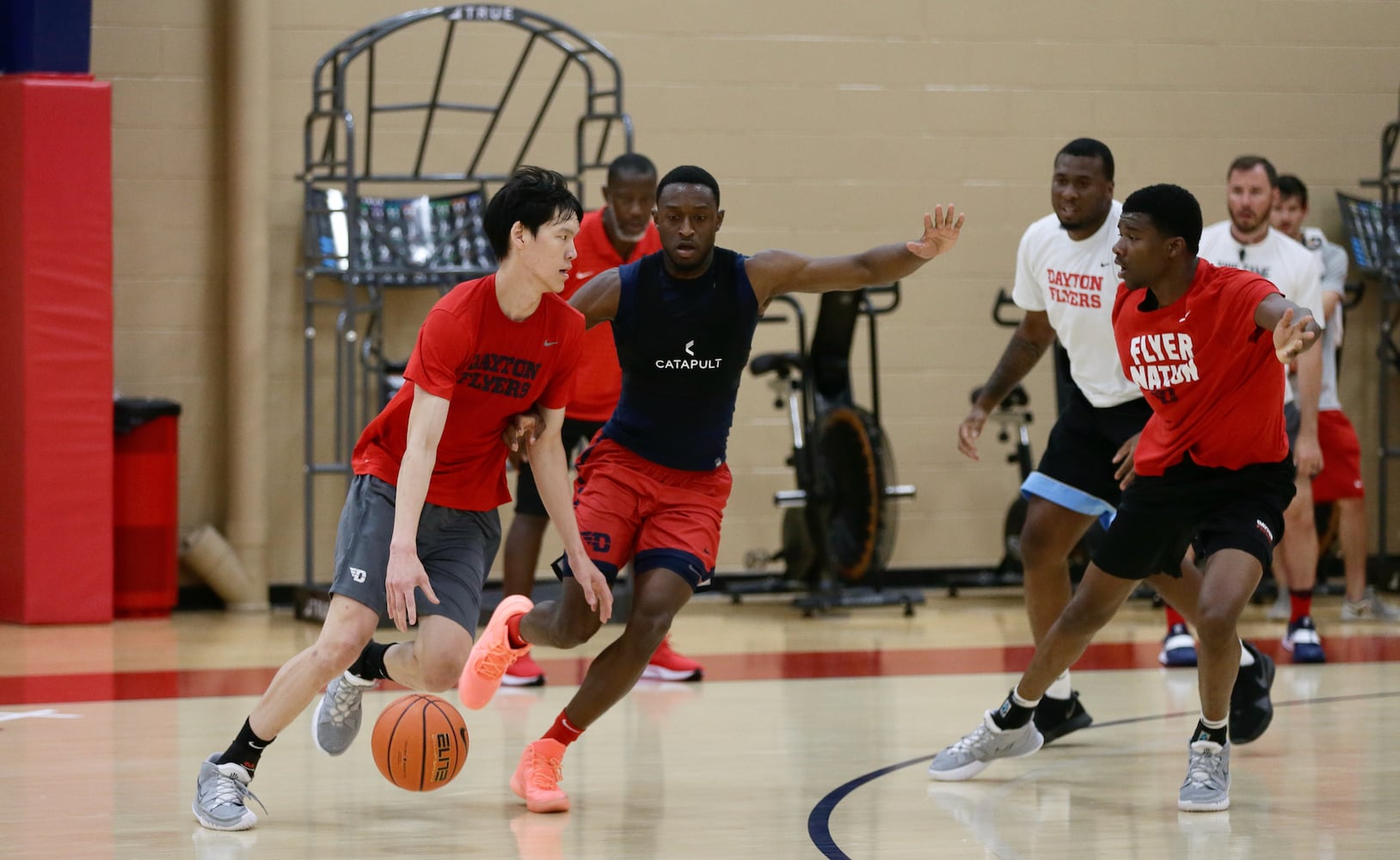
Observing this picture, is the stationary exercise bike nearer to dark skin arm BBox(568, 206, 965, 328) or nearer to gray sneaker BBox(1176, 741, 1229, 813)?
dark skin arm BBox(568, 206, 965, 328)

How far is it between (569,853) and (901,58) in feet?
21.3

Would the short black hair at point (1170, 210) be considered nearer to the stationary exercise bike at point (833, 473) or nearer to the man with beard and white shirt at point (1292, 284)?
the man with beard and white shirt at point (1292, 284)

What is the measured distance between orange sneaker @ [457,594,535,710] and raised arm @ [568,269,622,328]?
0.79m

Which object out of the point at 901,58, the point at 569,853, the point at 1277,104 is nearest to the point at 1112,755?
the point at 569,853

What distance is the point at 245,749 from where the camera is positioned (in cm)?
388

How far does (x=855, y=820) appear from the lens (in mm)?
4020

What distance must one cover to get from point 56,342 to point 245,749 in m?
4.54

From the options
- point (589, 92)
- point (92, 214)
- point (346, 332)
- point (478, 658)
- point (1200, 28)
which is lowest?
point (478, 658)

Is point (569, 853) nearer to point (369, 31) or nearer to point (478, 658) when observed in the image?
point (478, 658)

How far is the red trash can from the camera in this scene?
26.9ft

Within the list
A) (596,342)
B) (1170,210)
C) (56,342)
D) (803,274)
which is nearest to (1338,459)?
(596,342)

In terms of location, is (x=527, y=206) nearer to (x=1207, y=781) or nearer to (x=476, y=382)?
(x=476, y=382)

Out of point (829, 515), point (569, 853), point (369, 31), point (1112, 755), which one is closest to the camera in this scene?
point (569, 853)

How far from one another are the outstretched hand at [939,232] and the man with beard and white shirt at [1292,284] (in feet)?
8.32
